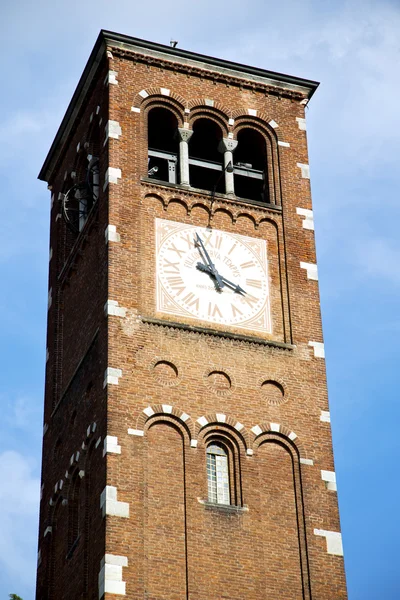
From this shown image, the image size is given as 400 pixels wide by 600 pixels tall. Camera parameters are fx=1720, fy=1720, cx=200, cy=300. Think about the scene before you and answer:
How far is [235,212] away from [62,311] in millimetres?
6437

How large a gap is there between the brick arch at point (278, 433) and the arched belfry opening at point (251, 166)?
849cm

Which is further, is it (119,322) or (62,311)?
(62,311)

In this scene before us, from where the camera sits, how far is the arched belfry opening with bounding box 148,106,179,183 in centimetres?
5097

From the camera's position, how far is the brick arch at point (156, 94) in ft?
168

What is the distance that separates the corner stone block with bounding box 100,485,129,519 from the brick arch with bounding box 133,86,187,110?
43.2 feet

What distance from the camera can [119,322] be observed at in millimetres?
46000

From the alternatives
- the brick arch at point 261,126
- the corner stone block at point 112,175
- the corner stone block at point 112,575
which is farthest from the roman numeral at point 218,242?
the corner stone block at point 112,575

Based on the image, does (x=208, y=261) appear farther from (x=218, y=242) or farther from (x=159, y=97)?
(x=159, y=97)

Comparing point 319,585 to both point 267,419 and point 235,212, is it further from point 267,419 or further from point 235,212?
point 235,212

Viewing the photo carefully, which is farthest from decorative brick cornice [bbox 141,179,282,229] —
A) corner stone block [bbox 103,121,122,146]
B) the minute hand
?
the minute hand

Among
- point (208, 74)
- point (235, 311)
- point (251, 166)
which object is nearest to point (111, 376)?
point (235, 311)

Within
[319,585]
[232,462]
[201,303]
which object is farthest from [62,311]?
[319,585]

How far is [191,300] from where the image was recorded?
1865 inches

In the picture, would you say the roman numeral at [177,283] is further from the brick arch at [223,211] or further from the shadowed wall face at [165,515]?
the shadowed wall face at [165,515]
